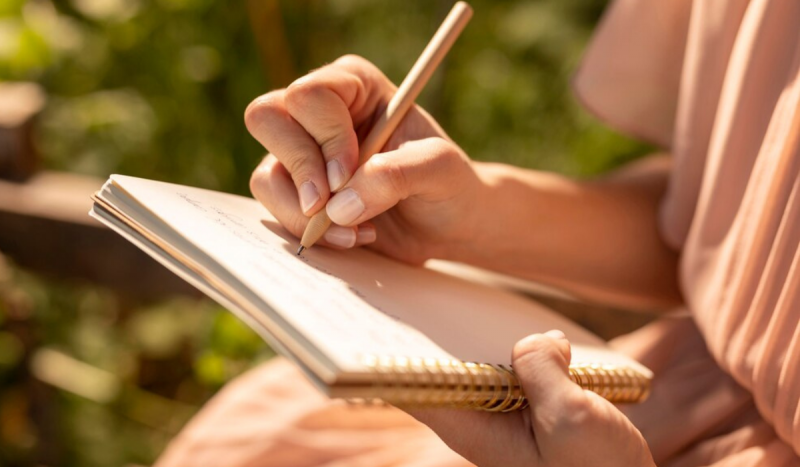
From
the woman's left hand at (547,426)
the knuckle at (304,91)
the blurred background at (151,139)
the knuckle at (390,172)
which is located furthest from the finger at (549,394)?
the blurred background at (151,139)

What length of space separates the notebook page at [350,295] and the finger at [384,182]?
47 millimetres

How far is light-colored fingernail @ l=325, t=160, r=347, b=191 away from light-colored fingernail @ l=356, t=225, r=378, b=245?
0.07 meters

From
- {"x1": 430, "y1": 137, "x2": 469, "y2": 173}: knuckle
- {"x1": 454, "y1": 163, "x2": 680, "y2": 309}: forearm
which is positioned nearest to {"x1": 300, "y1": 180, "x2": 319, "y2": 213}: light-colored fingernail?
{"x1": 430, "y1": 137, "x2": 469, "y2": 173}: knuckle

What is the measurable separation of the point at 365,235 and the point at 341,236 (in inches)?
1.8

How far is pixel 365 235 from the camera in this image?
72 cm

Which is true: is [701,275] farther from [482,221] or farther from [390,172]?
[390,172]

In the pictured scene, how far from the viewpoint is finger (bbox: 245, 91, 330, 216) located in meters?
0.65

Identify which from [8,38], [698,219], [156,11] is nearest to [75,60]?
[156,11]

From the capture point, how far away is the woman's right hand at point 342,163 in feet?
2.12

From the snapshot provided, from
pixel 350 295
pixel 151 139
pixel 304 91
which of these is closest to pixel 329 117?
pixel 304 91

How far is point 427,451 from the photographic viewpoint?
0.81 meters

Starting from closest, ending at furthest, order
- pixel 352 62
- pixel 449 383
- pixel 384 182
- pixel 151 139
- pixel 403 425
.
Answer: pixel 449 383
pixel 384 182
pixel 352 62
pixel 403 425
pixel 151 139

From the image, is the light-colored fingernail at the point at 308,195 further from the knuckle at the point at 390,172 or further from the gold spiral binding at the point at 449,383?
the gold spiral binding at the point at 449,383

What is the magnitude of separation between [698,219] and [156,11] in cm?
151
